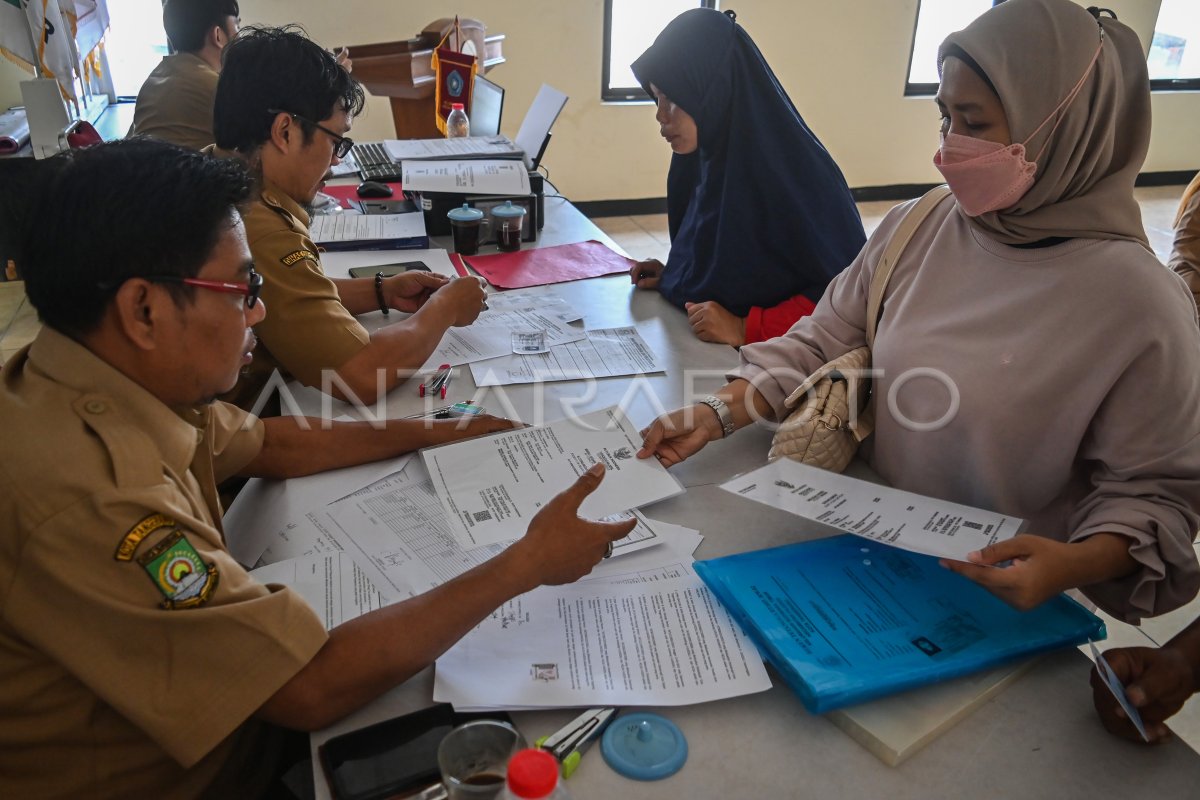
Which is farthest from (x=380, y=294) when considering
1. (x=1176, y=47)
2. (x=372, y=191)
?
(x=1176, y=47)

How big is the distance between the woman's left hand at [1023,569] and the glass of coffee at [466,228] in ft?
5.66

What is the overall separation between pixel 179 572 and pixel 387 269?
150 centimetres

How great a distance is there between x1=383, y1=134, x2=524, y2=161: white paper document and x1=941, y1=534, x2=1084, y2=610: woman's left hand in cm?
214

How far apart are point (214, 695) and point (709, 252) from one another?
4.99 feet

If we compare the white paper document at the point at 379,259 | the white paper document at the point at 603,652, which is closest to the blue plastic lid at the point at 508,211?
the white paper document at the point at 379,259

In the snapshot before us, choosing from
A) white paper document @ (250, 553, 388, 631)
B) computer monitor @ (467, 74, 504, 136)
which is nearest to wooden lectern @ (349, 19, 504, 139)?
computer monitor @ (467, 74, 504, 136)

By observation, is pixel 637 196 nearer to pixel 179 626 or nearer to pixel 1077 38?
pixel 1077 38

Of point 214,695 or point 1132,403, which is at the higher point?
point 1132,403

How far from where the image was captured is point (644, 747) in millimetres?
866

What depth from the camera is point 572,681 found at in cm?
93

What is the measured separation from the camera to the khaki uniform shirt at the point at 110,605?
0.79 m

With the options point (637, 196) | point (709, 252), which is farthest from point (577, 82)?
point (709, 252)

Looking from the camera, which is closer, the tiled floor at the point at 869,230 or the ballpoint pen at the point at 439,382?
the ballpoint pen at the point at 439,382

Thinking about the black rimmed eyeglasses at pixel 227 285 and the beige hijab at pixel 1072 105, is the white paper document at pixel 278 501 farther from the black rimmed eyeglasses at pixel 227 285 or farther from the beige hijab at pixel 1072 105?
the beige hijab at pixel 1072 105
